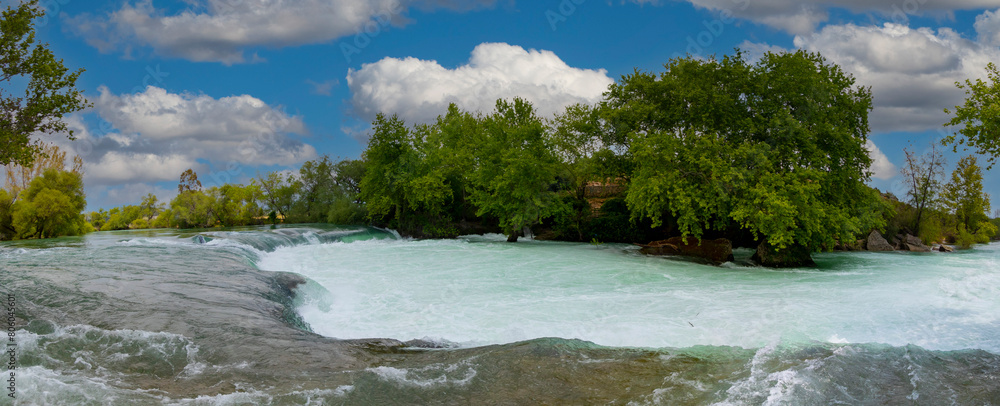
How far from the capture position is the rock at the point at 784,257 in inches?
847

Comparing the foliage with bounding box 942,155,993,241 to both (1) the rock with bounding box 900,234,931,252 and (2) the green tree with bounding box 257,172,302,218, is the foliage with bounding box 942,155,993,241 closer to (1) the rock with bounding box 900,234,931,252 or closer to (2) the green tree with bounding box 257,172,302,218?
(1) the rock with bounding box 900,234,931,252

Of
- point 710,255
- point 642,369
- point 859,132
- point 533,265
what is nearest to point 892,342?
point 642,369

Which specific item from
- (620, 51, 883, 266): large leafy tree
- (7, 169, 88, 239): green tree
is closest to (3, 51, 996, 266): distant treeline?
(620, 51, 883, 266): large leafy tree

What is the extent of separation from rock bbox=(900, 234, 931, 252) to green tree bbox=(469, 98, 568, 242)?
1957 cm

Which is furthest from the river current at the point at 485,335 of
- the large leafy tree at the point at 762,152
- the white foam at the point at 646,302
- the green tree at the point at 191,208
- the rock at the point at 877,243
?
the green tree at the point at 191,208

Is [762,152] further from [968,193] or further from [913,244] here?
[968,193]

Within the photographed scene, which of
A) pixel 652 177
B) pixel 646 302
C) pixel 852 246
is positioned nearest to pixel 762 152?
pixel 652 177

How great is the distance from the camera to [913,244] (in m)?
32.2

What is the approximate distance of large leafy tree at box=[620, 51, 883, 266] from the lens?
1984 cm

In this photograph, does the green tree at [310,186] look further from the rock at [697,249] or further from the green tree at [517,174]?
the rock at [697,249]

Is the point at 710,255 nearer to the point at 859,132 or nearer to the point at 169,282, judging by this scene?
the point at 859,132

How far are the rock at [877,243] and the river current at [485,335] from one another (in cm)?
1474

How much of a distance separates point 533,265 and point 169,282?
37.1ft

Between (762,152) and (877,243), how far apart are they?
1543 cm
